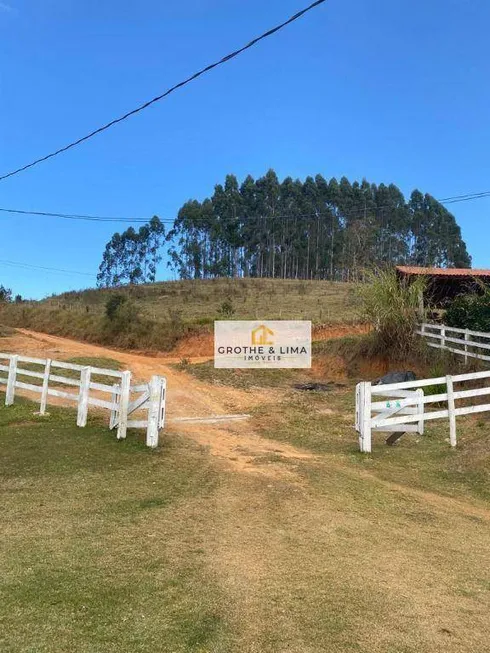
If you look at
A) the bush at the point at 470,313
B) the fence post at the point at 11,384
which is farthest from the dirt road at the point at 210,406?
the bush at the point at 470,313

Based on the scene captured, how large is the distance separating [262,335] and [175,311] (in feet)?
48.0

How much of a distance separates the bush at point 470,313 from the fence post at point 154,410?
1229cm

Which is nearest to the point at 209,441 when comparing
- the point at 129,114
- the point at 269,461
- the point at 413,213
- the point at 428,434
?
the point at 269,461

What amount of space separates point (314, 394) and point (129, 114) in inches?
393

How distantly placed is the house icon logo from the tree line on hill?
58848 mm

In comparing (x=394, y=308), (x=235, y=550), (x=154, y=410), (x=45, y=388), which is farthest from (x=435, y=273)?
Answer: (x=235, y=550)

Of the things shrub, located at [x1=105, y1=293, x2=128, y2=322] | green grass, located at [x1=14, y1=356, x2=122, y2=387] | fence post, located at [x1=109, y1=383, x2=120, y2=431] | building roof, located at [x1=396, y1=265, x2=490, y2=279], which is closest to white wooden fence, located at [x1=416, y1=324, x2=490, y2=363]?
building roof, located at [x1=396, y1=265, x2=490, y2=279]

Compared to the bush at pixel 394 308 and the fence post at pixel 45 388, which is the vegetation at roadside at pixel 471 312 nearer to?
the bush at pixel 394 308

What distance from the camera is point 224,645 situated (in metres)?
3.05

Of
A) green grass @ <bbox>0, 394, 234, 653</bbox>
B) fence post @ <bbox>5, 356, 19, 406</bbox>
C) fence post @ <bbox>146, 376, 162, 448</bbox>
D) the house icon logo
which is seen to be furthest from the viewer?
the house icon logo

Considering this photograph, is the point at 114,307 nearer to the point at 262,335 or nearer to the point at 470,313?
the point at 262,335

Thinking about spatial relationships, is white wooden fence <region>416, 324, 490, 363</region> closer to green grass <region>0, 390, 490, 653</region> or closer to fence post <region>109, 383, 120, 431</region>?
green grass <region>0, 390, 490, 653</region>

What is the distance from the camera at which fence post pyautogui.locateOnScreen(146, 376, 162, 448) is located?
837cm

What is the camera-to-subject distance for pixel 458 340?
647 inches
